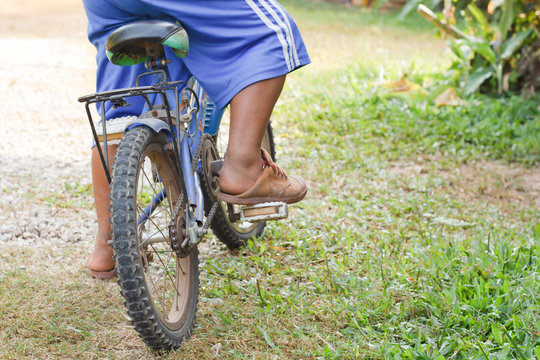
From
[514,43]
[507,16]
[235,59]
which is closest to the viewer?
[235,59]

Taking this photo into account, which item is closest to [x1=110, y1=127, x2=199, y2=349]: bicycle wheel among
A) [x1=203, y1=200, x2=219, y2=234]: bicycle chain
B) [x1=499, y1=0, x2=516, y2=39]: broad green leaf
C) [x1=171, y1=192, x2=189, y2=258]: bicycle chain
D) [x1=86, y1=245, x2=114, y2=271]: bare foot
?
[x1=171, y1=192, x2=189, y2=258]: bicycle chain

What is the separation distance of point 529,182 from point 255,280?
89.4 inches

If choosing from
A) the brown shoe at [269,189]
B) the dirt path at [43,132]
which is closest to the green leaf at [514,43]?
the brown shoe at [269,189]

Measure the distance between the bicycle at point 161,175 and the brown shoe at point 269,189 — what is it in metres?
0.05

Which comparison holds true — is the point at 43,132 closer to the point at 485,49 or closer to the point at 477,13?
the point at 485,49

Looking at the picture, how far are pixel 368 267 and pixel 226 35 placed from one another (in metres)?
1.20

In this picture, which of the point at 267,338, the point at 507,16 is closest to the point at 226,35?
the point at 267,338

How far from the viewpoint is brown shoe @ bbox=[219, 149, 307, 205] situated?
229cm

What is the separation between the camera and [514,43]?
522 cm

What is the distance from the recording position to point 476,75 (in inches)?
215

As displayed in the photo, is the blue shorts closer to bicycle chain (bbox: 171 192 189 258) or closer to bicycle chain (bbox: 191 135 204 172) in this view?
bicycle chain (bbox: 191 135 204 172)

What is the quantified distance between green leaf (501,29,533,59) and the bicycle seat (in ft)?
13.0

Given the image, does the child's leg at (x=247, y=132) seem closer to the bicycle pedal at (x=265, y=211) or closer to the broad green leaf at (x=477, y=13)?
the bicycle pedal at (x=265, y=211)

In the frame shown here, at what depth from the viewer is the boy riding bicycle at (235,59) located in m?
2.15
